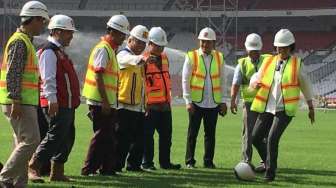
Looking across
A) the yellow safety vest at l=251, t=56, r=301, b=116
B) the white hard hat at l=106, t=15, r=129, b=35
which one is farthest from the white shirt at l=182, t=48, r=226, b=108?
the white hard hat at l=106, t=15, r=129, b=35

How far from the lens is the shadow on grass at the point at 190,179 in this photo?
337 inches

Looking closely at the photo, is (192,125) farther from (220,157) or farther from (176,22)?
(176,22)

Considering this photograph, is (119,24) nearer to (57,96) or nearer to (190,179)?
(57,96)

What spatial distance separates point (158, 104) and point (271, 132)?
241cm

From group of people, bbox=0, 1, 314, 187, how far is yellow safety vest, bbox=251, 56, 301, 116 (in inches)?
0.5

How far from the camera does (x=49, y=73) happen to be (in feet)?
27.0

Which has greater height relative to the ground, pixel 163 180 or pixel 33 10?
pixel 33 10

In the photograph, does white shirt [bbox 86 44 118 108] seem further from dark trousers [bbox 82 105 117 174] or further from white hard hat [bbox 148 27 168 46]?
white hard hat [bbox 148 27 168 46]

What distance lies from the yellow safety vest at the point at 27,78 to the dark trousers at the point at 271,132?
3.34 metres

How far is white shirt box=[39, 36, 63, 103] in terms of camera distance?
26.3ft

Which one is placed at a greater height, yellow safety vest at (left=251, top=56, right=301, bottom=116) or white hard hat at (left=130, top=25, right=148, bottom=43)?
white hard hat at (left=130, top=25, right=148, bottom=43)

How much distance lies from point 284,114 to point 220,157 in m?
3.94

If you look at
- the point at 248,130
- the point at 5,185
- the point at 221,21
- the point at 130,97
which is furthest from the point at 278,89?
the point at 221,21

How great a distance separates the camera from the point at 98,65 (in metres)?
9.02
